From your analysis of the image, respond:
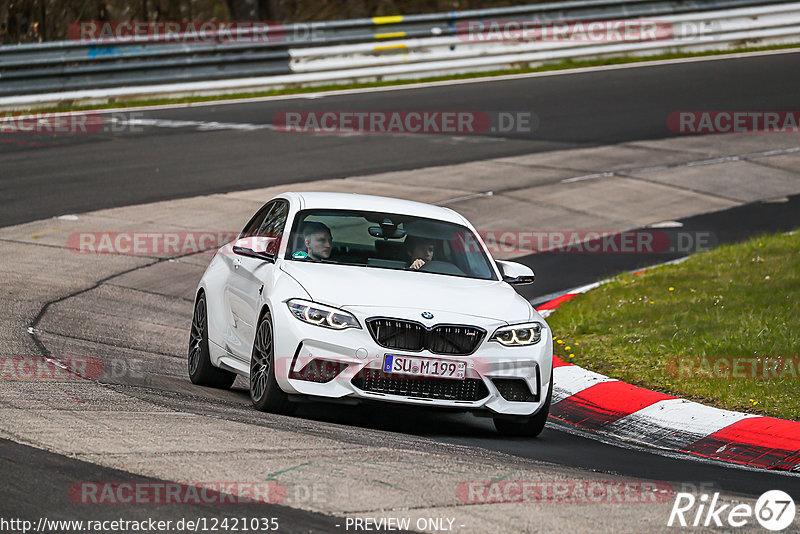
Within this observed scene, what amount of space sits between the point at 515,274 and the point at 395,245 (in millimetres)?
898

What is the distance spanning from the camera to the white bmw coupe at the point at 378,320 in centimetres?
767

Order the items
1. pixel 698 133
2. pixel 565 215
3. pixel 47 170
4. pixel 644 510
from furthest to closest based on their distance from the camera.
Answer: pixel 698 133
pixel 47 170
pixel 565 215
pixel 644 510

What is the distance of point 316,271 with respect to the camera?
830cm

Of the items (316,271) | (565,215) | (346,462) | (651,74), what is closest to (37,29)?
(651,74)

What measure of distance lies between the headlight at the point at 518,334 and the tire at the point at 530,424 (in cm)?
28

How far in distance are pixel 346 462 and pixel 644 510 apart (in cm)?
147

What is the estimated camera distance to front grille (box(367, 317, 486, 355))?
769 cm

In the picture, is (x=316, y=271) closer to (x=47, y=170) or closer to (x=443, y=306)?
(x=443, y=306)

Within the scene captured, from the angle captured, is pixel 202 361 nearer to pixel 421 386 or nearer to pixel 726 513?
pixel 421 386

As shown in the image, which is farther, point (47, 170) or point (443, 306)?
point (47, 170)

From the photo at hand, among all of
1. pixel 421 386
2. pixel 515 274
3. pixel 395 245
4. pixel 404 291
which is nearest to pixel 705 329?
pixel 515 274

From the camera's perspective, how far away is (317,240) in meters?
8.77

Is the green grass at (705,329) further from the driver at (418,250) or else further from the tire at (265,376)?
the tire at (265,376)

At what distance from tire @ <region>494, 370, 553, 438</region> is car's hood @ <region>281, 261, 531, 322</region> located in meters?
0.60
